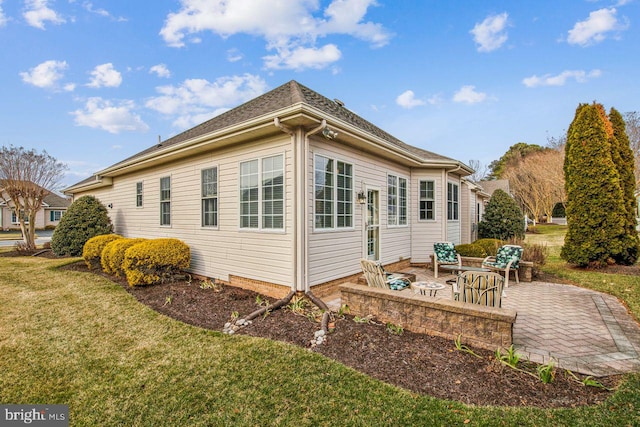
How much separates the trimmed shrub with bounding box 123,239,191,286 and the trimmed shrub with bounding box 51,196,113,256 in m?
5.79

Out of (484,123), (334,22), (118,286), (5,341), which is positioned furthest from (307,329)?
(484,123)

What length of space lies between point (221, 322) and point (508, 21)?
10799 mm

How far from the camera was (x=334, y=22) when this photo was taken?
9.00 m

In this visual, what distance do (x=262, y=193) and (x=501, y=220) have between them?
13.8 meters

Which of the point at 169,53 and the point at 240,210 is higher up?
the point at 169,53

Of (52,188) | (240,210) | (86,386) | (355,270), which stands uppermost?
(52,188)

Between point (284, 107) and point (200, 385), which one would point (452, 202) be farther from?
point (200, 385)

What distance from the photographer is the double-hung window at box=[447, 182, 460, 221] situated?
10.1 meters

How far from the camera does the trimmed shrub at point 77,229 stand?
35.6 ft

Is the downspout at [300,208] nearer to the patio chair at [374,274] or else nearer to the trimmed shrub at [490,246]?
the patio chair at [374,274]

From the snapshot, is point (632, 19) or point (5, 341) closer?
point (5, 341)

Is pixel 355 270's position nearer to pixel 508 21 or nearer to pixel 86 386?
pixel 86 386

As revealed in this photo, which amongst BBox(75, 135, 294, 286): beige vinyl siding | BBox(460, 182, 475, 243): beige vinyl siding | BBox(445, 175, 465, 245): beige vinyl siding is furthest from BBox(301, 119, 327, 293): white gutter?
BBox(460, 182, 475, 243): beige vinyl siding

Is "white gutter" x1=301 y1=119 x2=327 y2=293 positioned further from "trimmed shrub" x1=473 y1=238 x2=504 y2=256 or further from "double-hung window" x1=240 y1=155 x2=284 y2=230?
"trimmed shrub" x1=473 y1=238 x2=504 y2=256
